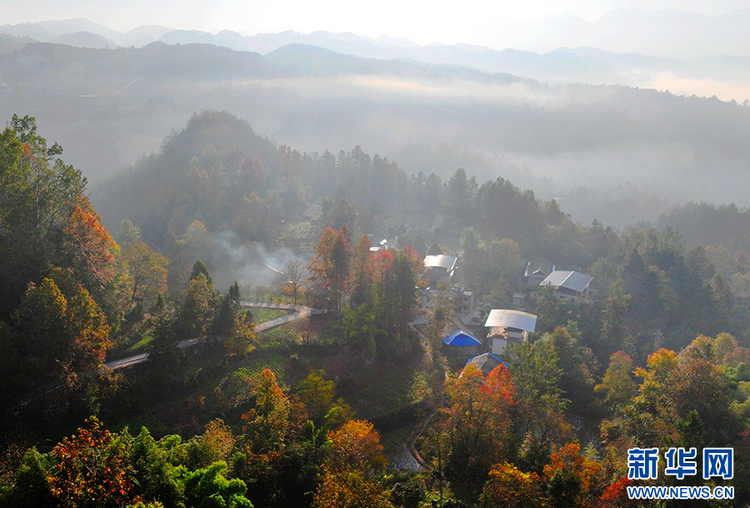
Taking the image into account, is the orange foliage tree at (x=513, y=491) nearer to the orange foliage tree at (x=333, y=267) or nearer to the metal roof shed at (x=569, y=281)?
the orange foliage tree at (x=333, y=267)

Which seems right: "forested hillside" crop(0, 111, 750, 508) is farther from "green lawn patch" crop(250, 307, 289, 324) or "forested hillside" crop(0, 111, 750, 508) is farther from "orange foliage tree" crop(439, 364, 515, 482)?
"green lawn patch" crop(250, 307, 289, 324)

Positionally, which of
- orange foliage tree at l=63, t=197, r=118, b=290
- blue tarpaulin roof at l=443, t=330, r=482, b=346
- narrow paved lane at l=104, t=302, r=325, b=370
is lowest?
blue tarpaulin roof at l=443, t=330, r=482, b=346

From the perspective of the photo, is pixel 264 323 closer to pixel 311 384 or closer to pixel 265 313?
pixel 265 313

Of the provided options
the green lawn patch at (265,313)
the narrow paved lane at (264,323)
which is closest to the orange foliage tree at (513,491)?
the narrow paved lane at (264,323)

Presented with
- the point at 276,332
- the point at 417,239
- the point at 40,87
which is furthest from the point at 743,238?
the point at 40,87

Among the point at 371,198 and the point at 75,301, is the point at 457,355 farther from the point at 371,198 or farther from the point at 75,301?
the point at 371,198

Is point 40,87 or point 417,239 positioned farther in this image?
point 40,87

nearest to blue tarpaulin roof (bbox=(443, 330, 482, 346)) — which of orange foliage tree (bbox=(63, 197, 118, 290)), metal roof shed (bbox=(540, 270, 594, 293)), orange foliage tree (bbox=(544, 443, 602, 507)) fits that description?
metal roof shed (bbox=(540, 270, 594, 293))

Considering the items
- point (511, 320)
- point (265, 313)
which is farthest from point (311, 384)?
point (511, 320)
